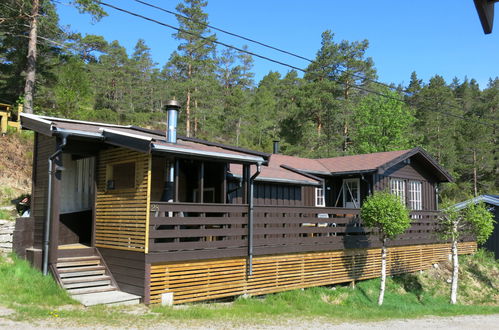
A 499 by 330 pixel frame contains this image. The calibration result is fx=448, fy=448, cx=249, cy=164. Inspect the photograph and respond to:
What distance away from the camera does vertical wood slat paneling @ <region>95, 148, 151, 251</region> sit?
916 centimetres

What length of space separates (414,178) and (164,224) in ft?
Answer: 42.3

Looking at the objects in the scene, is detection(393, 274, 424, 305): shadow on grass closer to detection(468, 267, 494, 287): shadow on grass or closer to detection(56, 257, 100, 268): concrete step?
detection(468, 267, 494, 287): shadow on grass

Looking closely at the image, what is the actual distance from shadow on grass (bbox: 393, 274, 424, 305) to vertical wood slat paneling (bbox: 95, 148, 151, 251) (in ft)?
30.8

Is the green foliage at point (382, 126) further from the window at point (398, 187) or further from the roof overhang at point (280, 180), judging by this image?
the roof overhang at point (280, 180)

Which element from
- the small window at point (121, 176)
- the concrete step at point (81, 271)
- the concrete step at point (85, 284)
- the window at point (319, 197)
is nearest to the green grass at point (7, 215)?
the concrete step at point (81, 271)

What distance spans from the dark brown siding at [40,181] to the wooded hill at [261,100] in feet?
31.4

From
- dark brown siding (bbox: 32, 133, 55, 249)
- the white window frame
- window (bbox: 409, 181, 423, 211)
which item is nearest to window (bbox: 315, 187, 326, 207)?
the white window frame

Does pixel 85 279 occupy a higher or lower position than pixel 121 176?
lower

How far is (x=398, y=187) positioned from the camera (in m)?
18.0

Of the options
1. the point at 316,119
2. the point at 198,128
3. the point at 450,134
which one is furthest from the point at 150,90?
the point at 450,134

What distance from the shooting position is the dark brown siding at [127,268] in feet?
29.5

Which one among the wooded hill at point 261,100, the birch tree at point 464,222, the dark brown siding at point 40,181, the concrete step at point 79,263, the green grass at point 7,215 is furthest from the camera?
the wooded hill at point 261,100

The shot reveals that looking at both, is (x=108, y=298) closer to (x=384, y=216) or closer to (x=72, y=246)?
(x=72, y=246)

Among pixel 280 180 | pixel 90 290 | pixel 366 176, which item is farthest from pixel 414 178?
pixel 90 290
